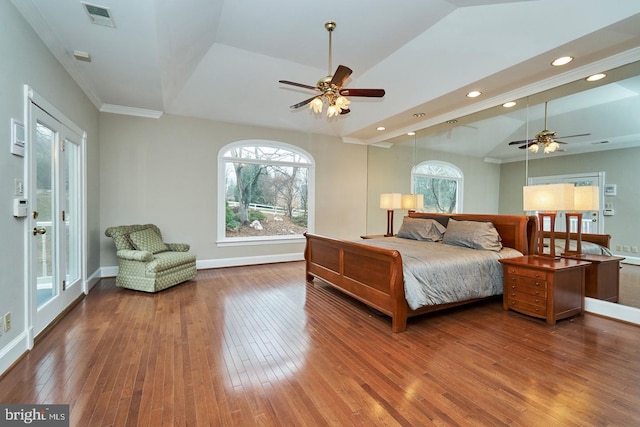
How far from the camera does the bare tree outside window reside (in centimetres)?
599

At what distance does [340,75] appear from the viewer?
121 inches

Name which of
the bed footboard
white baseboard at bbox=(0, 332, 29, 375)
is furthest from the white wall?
the bed footboard

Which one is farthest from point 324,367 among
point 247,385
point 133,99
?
point 133,99

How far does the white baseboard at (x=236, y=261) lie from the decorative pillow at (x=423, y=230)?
259 cm

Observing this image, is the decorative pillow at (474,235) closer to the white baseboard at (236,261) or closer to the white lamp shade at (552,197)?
the white lamp shade at (552,197)

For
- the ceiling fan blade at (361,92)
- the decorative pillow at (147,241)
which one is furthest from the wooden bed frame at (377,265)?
the decorative pillow at (147,241)

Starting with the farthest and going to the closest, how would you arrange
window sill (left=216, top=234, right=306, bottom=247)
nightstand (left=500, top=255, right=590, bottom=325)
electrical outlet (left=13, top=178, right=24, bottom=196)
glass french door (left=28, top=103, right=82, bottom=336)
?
1. window sill (left=216, top=234, right=306, bottom=247)
2. nightstand (left=500, top=255, right=590, bottom=325)
3. glass french door (left=28, top=103, right=82, bottom=336)
4. electrical outlet (left=13, top=178, right=24, bottom=196)

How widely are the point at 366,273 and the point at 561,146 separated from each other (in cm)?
→ 306

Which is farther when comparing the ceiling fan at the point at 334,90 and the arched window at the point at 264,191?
the arched window at the point at 264,191

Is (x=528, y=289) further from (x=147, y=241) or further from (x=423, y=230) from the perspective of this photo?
(x=147, y=241)

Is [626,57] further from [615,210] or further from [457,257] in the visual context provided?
[457,257]

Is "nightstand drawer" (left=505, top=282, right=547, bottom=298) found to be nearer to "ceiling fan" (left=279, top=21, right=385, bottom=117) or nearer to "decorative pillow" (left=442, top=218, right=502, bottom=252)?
"decorative pillow" (left=442, top=218, right=502, bottom=252)

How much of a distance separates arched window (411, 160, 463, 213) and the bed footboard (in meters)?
2.69

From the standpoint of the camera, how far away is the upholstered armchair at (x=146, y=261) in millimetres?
4145
